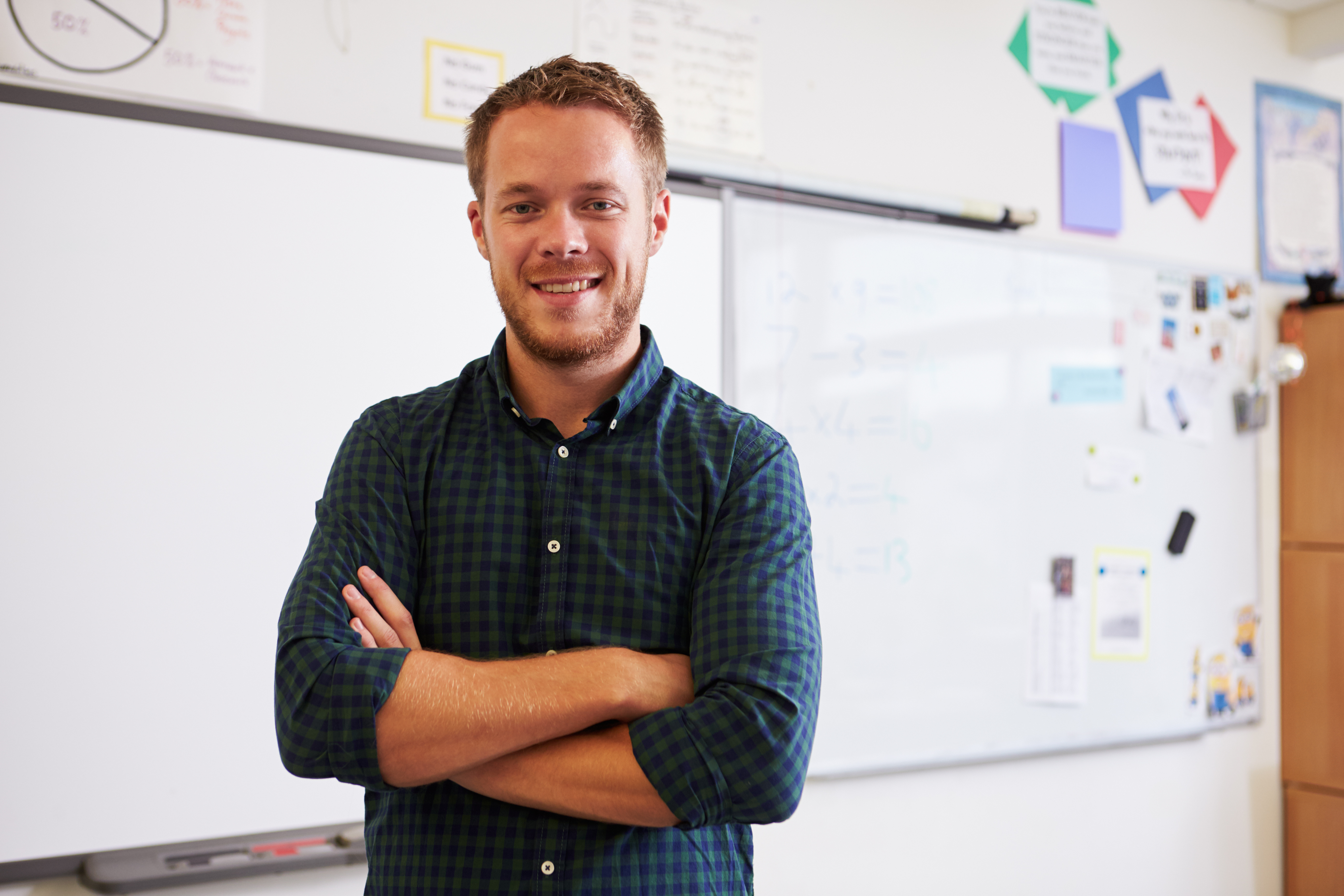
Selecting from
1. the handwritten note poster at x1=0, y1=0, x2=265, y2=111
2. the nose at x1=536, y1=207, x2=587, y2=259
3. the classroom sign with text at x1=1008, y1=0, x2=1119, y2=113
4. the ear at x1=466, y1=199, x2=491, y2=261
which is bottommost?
the nose at x1=536, y1=207, x2=587, y2=259

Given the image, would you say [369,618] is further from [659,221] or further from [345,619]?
[659,221]

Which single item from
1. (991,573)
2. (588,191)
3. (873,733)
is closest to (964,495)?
(991,573)

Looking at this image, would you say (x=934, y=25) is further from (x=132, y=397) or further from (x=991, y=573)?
(x=132, y=397)

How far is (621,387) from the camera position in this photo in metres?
1.19

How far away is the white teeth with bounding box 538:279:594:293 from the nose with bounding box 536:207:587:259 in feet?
0.09

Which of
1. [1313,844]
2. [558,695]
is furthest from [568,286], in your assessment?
[1313,844]

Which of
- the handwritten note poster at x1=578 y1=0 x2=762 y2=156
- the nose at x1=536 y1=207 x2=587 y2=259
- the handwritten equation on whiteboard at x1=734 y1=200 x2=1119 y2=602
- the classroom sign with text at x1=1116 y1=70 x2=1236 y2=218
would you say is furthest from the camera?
the classroom sign with text at x1=1116 y1=70 x2=1236 y2=218

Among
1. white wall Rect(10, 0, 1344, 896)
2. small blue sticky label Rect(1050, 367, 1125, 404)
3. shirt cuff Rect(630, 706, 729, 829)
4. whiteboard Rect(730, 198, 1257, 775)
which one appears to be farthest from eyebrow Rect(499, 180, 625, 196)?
small blue sticky label Rect(1050, 367, 1125, 404)

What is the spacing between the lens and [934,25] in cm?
249

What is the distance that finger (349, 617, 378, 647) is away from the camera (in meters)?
1.01

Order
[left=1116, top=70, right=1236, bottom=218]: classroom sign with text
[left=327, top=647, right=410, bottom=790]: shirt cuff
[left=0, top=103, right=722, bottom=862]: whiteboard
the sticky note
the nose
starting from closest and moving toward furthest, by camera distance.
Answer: [left=327, top=647, right=410, bottom=790]: shirt cuff
the nose
[left=0, top=103, right=722, bottom=862]: whiteboard
the sticky note
[left=1116, top=70, right=1236, bottom=218]: classroom sign with text

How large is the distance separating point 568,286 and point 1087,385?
1909 mm

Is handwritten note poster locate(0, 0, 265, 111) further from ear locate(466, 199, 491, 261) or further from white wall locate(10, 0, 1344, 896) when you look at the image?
ear locate(466, 199, 491, 261)

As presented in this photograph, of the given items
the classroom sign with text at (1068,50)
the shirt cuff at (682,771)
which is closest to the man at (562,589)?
the shirt cuff at (682,771)
